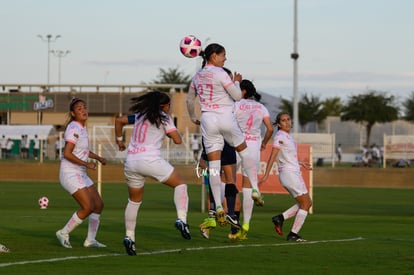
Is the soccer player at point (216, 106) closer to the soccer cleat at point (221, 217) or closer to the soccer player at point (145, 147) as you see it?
the soccer cleat at point (221, 217)

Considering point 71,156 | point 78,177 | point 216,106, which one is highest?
point 216,106

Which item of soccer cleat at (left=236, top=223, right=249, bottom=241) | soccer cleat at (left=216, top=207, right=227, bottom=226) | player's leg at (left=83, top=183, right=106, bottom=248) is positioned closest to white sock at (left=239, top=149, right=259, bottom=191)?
soccer cleat at (left=236, top=223, right=249, bottom=241)

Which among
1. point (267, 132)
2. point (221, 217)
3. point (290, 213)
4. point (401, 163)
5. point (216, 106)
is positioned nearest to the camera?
point (221, 217)

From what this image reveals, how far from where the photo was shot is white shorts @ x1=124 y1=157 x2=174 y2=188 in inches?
492

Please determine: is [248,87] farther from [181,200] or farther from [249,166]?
[181,200]

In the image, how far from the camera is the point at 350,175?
Answer: 151 feet

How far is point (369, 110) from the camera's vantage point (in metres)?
94.9

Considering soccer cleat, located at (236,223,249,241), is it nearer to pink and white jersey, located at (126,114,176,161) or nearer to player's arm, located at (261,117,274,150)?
player's arm, located at (261,117,274,150)

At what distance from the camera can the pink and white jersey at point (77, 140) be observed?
45.6ft

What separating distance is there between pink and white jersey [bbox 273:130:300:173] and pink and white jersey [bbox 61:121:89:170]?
3.03 metres

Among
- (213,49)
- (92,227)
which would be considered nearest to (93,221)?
(92,227)

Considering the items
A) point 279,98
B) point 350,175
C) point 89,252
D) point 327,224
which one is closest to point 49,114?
point 279,98

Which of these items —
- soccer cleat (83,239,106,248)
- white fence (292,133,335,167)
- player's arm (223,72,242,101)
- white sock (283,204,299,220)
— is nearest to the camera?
soccer cleat (83,239,106,248)

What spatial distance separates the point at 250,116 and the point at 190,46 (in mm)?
1417
